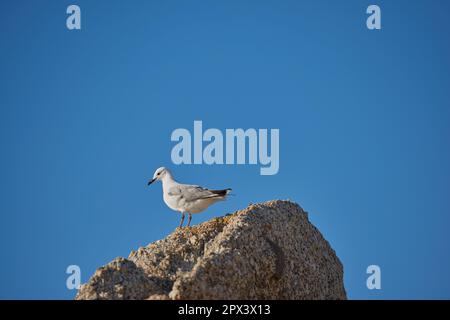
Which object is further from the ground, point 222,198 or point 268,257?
point 222,198

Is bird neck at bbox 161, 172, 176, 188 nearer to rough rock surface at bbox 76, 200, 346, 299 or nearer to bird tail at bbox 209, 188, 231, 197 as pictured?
bird tail at bbox 209, 188, 231, 197

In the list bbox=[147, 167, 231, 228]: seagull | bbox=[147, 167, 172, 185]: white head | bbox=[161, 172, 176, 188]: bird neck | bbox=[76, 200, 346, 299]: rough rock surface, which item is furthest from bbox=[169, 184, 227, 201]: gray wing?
bbox=[76, 200, 346, 299]: rough rock surface

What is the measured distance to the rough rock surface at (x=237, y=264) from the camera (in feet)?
27.5

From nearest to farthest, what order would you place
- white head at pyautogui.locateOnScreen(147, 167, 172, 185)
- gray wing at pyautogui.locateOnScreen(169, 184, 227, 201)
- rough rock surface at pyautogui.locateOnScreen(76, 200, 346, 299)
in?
rough rock surface at pyautogui.locateOnScreen(76, 200, 346, 299) → gray wing at pyautogui.locateOnScreen(169, 184, 227, 201) → white head at pyautogui.locateOnScreen(147, 167, 172, 185)

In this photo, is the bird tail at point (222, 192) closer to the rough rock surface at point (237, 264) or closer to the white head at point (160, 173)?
the rough rock surface at point (237, 264)

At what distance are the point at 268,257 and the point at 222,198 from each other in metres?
4.09

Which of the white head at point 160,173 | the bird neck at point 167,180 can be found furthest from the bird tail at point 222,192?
the white head at point 160,173

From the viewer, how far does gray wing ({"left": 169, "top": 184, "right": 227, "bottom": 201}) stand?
1338 cm

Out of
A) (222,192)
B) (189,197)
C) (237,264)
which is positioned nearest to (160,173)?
(189,197)

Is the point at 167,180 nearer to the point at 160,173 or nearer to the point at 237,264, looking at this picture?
the point at 160,173

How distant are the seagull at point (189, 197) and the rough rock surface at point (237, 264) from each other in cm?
173
